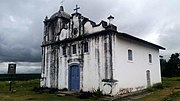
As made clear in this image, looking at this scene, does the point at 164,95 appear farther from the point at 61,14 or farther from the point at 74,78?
the point at 61,14

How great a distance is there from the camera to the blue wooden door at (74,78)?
1716 centimetres

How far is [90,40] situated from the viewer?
16.5 meters

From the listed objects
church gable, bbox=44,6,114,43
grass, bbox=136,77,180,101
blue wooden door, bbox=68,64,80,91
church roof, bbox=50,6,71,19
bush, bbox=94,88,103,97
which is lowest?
grass, bbox=136,77,180,101

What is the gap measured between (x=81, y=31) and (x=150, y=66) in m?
8.65

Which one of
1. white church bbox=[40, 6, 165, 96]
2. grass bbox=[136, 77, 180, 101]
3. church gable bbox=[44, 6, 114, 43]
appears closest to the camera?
grass bbox=[136, 77, 180, 101]

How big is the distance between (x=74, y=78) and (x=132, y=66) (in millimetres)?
5166

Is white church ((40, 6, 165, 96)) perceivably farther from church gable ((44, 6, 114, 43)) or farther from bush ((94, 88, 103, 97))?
bush ((94, 88, 103, 97))

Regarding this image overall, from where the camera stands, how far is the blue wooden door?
17.2 m

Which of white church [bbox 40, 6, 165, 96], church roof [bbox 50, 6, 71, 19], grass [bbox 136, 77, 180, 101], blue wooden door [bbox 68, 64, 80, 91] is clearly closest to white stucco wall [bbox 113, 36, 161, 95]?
white church [bbox 40, 6, 165, 96]

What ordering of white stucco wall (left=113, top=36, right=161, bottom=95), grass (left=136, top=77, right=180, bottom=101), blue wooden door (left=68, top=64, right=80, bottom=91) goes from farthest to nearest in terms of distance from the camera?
blue wooden door (left=68, top=64, right=80, bottom=91) < white stucco wall (left=113, top=36, right=161, bottom=95) < grass (left=136, top=77, right=180, bottom=101)

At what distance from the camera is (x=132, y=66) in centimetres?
1728

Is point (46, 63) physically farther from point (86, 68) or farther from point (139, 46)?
point (139, 46)

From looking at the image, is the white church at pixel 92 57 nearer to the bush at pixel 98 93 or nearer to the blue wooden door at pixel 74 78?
the blue wooden door at pixel 74 78

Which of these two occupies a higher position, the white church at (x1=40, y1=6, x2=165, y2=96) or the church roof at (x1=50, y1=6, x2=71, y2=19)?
the church roof at (x1=50, y1=6, x2=71, y2=19)
